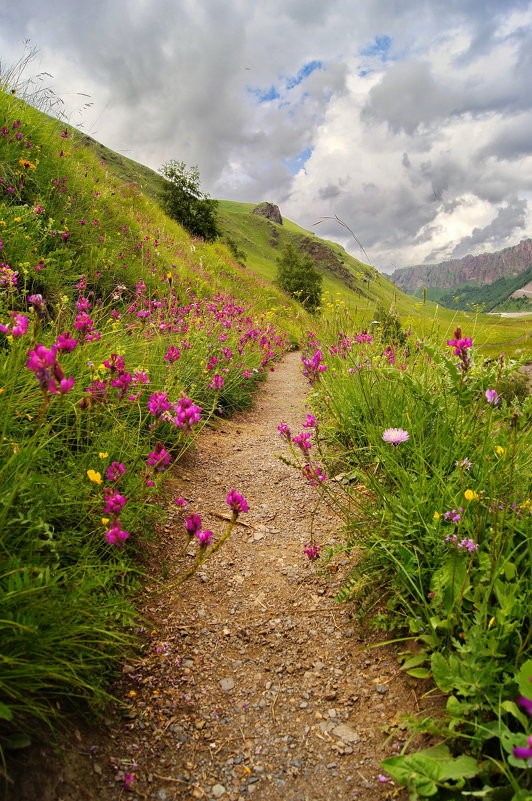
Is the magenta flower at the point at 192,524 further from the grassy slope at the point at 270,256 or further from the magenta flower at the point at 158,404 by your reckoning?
the grassy slope at the point at 270,256

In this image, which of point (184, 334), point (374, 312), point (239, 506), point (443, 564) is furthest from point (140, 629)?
point (374, 312)

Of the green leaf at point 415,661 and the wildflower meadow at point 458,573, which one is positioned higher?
the wildflower meadow at point 458,573

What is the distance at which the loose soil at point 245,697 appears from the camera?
1.52 m

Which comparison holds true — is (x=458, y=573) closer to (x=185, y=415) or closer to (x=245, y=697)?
(x=245, y=697)

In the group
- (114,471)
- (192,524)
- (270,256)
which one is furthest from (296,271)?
(270,256)

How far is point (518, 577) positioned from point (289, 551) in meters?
1.53

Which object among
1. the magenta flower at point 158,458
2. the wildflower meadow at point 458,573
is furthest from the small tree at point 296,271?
the magenta flower at point 158,458

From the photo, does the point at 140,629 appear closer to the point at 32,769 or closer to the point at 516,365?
the point at 32,769

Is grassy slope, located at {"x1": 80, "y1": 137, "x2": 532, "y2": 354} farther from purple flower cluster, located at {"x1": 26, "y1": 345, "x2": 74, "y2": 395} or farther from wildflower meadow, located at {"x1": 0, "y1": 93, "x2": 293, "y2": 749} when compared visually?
purple flower cluster, located at {"x1": 26, "y1": 345, "x2": 74, "y2": 395}

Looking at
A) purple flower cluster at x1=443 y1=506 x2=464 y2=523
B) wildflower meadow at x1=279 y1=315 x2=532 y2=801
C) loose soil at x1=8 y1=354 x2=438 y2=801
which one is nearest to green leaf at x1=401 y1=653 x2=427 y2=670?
wildflower meadow at x1=279 y1=315 x2=532 y2=801

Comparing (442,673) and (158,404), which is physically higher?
(158,404)

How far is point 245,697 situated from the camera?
195 centimetres

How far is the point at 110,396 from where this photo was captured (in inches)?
126

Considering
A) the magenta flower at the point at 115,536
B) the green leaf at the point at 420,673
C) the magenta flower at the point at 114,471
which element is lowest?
the magenta flower at the point at 115,536
